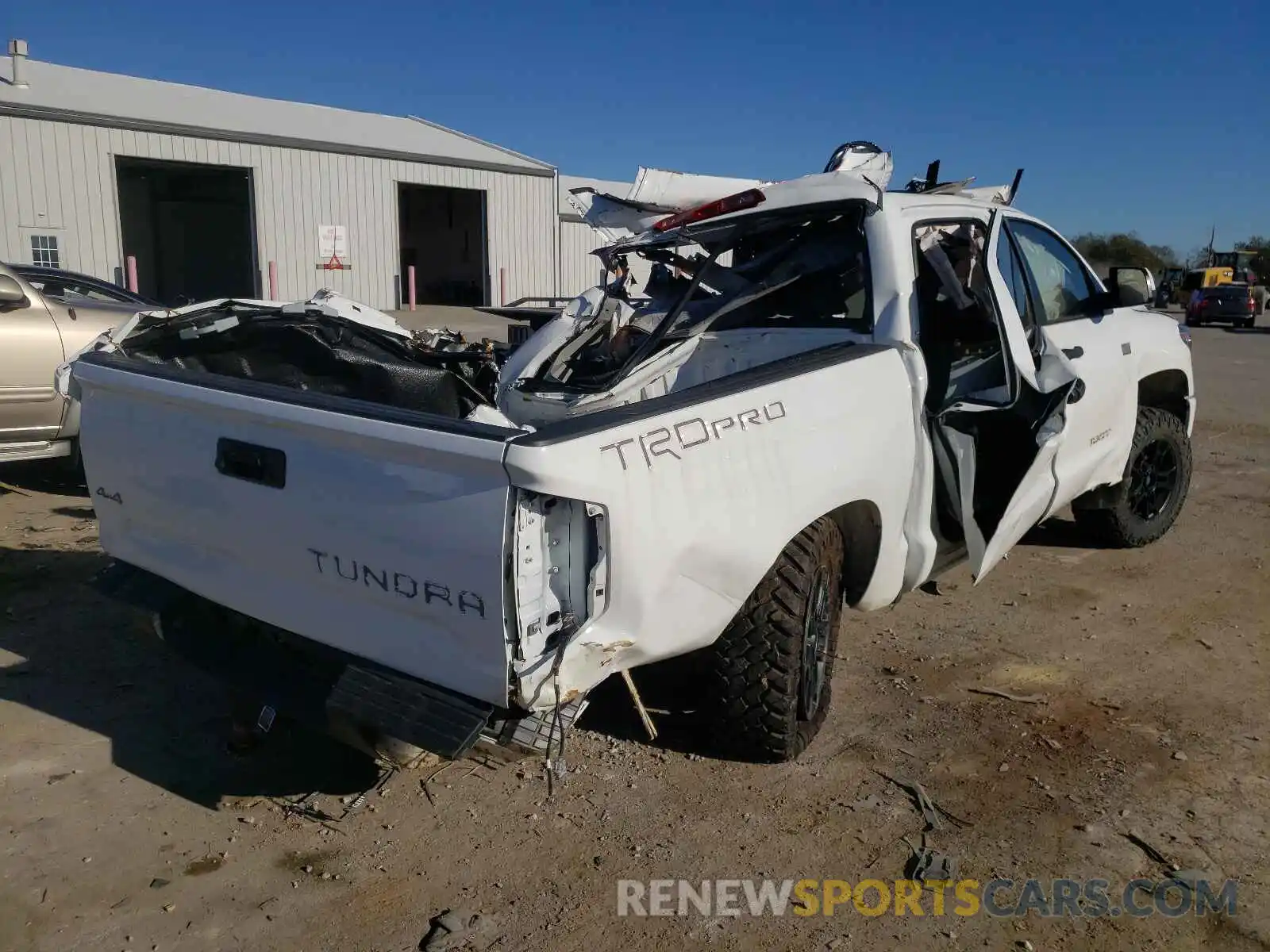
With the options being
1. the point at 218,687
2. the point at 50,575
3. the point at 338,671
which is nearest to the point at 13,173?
the point at 50,575

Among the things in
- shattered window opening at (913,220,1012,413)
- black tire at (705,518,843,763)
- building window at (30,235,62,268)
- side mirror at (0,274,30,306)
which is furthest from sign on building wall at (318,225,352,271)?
black tire at (705,518,843,763)

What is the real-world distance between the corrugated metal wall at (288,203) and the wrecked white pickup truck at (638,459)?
16888 mm

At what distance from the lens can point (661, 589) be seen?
8.76ft

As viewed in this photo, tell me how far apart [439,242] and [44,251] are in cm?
1525

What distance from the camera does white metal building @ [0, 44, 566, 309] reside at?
18375mm

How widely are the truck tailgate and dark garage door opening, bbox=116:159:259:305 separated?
2379cm

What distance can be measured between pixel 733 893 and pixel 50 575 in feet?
13.9

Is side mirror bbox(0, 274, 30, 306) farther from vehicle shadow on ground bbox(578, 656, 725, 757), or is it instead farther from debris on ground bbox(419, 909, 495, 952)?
debris on ground bbox(419, 909, 495, 952)

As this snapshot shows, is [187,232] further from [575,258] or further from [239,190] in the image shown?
[575,258]

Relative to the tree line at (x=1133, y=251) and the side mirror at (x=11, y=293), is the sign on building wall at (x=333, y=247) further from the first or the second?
the tree line at (x=1133, y=251)

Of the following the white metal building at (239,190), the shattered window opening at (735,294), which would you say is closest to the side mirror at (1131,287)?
the shattered window opening at (735,294)

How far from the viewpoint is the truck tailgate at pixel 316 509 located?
8.14ft

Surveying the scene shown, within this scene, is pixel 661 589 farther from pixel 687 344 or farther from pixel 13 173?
pixel 13 173

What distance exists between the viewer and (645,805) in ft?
10.7
